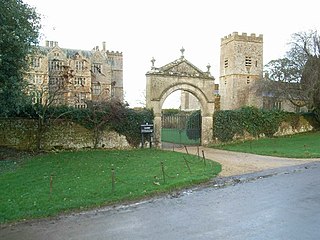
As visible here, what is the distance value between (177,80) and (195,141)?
18.5 ft

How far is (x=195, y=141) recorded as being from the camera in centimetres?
2712

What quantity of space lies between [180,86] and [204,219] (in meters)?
18.2

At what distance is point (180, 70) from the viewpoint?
24.9m

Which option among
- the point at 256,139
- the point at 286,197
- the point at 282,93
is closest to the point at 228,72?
the point at 282,93

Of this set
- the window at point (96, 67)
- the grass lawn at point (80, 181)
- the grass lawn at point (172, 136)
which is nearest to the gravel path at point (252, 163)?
the grass lawn at point (80, 181)

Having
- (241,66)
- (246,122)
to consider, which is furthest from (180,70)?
(241,66)

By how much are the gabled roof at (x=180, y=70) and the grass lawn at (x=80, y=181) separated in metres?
9.03

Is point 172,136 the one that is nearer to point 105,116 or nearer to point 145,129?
point 145,129

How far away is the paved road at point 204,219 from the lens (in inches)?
249

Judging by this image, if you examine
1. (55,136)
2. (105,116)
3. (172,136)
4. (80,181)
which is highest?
(105,116)

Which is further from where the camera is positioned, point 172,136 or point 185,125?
point 172,136

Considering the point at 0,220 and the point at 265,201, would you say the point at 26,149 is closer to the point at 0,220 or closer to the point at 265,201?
the point at 0,220

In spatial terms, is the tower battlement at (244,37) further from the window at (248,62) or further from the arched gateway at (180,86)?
the arched gateway at (180,86)

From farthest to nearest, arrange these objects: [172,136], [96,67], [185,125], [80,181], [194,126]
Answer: [96,67]
[172,136]
[185,125]
[194,126]
[80,181]
